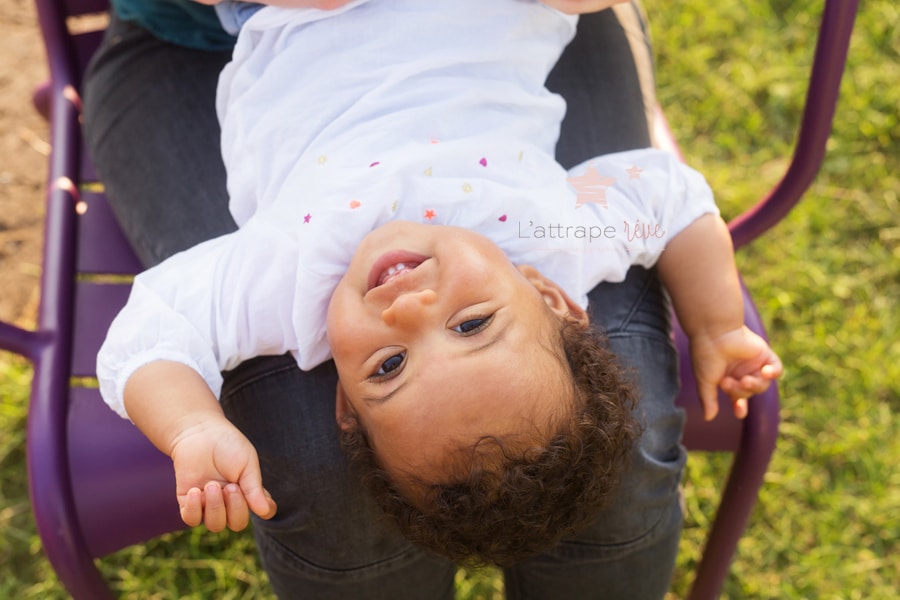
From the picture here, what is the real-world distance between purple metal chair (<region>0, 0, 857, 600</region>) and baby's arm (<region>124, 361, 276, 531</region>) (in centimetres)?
25

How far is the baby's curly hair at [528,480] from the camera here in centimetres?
101

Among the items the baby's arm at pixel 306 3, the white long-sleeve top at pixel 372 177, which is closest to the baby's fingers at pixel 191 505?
A: the white long-sleeve top at pixel 372 177

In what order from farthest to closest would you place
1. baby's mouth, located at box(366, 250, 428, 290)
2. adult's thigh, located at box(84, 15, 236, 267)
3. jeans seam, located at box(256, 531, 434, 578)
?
adult's thigh, located at box(84, 15, 236, 267)
jeans seam, located at box(256, 531, 434, 578)
baby's mouth, located at box(366, 250, 428, 290)

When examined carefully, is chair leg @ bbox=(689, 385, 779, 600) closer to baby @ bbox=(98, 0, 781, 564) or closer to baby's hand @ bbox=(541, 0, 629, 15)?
baby @ bbox=(98, 0, 781, 564)

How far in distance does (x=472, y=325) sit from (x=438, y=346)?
48 mm

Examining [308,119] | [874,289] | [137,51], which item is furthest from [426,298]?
[874,289]

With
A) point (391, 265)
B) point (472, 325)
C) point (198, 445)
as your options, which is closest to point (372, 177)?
point (391, 265)

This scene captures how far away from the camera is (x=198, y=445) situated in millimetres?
991

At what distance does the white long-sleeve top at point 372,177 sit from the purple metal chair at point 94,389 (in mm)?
191

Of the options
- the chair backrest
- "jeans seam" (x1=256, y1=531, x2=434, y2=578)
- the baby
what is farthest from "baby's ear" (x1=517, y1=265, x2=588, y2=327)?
the chair backrest

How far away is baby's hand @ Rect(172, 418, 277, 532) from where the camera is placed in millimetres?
972

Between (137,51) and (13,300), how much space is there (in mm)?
849

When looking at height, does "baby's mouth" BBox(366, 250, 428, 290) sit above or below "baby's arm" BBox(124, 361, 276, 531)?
above

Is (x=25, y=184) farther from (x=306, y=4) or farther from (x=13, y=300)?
(x=306, y=4)
